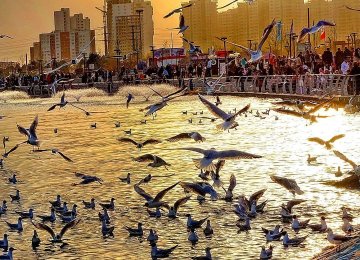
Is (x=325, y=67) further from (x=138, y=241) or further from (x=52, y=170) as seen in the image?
(x=138, y=241)

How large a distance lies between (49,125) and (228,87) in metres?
20.3

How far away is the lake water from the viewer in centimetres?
1603

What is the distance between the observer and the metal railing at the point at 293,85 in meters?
39.4

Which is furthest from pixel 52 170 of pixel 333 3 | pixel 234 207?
pixel 333 3

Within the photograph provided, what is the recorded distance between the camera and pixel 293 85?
49812 mm

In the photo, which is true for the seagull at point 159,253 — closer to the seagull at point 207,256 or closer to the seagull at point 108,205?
the seagull at point 207,256

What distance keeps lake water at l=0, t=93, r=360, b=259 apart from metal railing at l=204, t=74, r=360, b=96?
1.21 meters

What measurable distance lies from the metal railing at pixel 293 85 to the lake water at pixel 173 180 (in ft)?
3.98

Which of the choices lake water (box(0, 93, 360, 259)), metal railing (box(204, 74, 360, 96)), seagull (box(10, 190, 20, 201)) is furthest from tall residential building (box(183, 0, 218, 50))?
seagull (box(10, 190, 20, 201))

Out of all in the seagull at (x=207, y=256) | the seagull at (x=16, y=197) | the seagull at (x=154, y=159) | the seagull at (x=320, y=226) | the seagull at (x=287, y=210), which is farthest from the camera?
the seagull at (x=154, y=159)

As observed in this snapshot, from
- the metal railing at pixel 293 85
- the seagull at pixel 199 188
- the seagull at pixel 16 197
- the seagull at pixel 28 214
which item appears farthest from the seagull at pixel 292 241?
the metal railing at pixel 293 85

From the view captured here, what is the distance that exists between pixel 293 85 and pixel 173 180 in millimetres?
27277

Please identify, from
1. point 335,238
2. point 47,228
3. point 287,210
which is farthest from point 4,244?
point 335,238

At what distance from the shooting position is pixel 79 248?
16.0 meters
